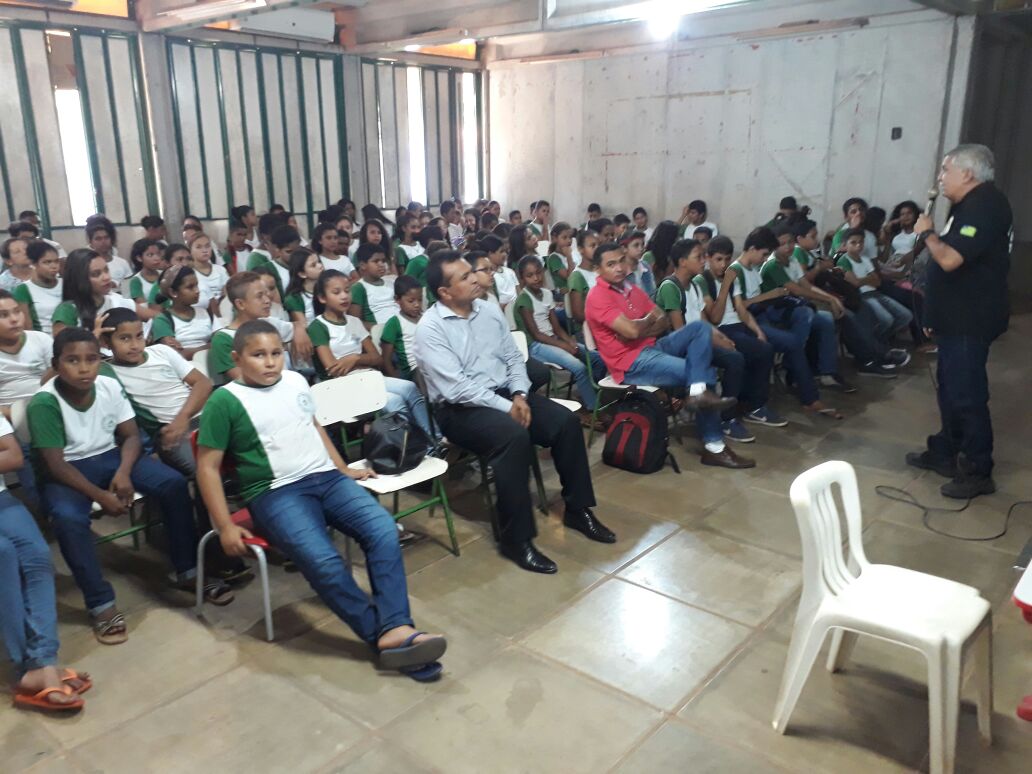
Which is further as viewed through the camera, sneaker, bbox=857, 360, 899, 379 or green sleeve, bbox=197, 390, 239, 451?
sneaker, bbox=857, 360, 899, 379

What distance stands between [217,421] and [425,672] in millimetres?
1066

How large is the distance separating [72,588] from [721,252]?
385cm

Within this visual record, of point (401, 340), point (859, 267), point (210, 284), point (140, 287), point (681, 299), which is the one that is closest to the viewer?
point (401, 340)

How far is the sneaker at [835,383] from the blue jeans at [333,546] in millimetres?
4094

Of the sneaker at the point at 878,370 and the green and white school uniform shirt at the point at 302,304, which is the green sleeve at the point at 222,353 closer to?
the green and white school uniform shirt at the point at 302,304

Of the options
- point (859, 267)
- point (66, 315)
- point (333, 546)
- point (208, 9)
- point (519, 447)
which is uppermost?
point (208, 9)

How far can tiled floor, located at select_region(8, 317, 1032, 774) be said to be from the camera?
218 cm

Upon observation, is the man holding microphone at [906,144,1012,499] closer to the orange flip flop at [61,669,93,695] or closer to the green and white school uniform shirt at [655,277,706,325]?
the green and white school uniform shirt at [655,277,706,325]

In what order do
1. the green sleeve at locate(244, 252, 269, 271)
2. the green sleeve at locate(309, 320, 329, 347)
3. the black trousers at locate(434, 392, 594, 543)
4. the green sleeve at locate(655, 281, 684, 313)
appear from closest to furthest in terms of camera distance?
the black trousers at locate(434, 392, 594, 543) → the green sleeve at locate(309, 320, 329, 347) → the green sleeve at locate(655, 281, 684, 313) → the green sleeve at locate(244, 252, 269, 271)

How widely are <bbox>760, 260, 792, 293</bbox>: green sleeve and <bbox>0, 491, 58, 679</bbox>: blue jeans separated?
4.52 meters

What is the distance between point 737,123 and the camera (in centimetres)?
934

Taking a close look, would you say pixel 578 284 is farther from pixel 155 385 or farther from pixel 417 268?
pixel 155 385

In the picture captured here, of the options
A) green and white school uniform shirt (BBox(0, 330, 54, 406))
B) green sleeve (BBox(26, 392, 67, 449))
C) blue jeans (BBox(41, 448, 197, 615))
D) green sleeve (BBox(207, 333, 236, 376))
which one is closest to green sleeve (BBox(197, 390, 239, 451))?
blue jeans (BBox(41, 448, 197, 615))

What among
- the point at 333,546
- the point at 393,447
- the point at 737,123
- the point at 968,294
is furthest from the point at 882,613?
the point at 737,123
